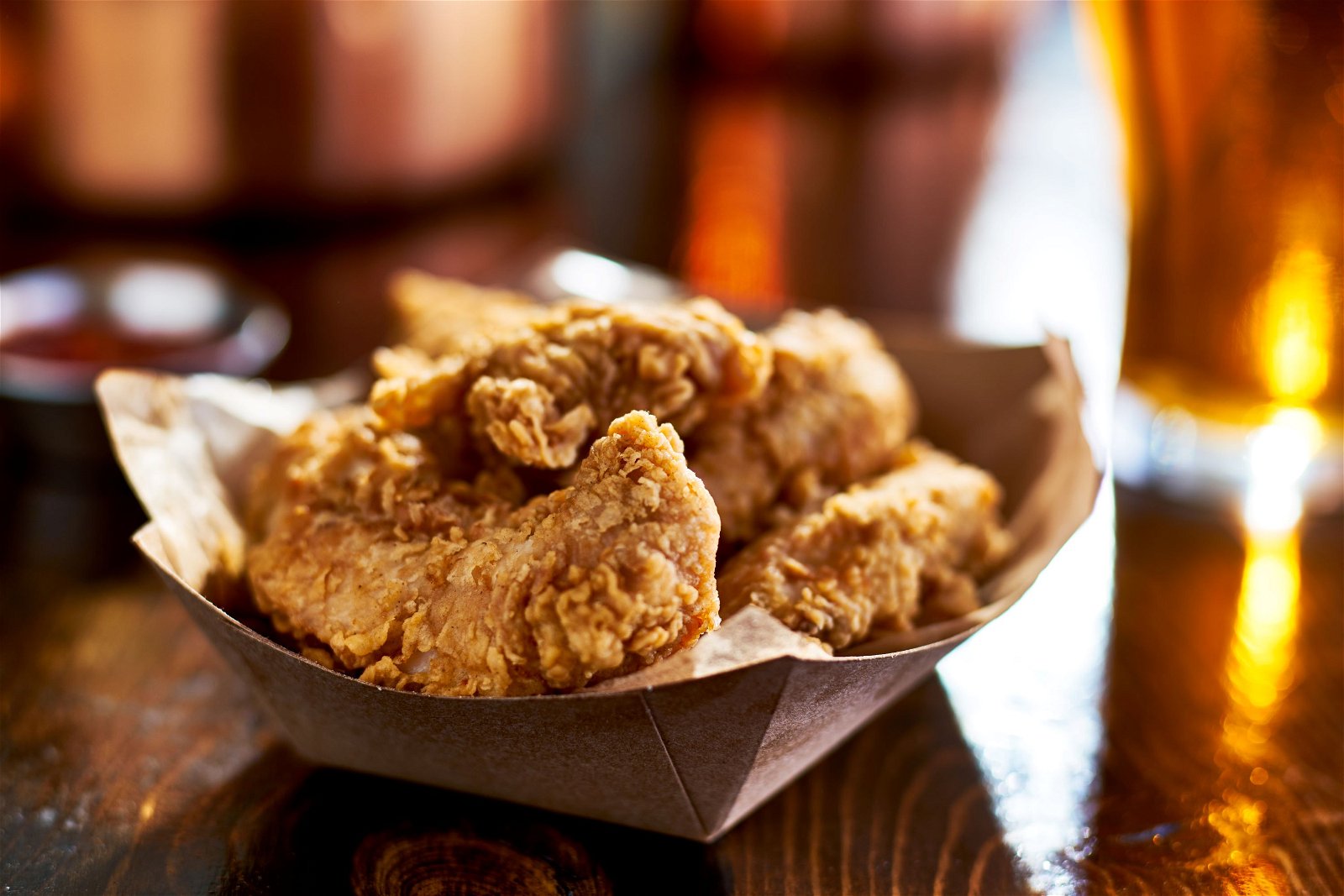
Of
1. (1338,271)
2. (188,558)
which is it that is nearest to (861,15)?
(1338,271)

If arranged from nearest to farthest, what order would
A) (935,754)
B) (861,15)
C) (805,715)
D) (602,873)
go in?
(805,715) → (602,873) → (935,754) → (861,15)

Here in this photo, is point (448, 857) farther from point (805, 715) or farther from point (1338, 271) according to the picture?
point (1338, 271)

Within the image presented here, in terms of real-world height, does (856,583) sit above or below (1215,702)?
above

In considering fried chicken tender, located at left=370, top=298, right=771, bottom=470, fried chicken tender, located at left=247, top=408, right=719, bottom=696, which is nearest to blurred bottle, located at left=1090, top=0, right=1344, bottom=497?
fried chicken tender, located at left=370, top=298, right=771, bottom=470

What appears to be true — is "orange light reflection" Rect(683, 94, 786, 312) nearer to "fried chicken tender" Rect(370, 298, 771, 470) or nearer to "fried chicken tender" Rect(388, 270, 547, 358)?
"fried chicken tender" Rect(388, 270, 547, 358)

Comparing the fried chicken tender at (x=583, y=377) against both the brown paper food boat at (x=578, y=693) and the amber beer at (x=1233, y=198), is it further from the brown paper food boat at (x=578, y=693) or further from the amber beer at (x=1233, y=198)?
the amber beer at (x=1233, y=198)

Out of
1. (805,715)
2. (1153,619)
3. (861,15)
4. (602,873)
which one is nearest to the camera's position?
(805,715)

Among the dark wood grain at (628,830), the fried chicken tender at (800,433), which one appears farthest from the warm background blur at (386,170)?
the dark wood grain at (628,830)
